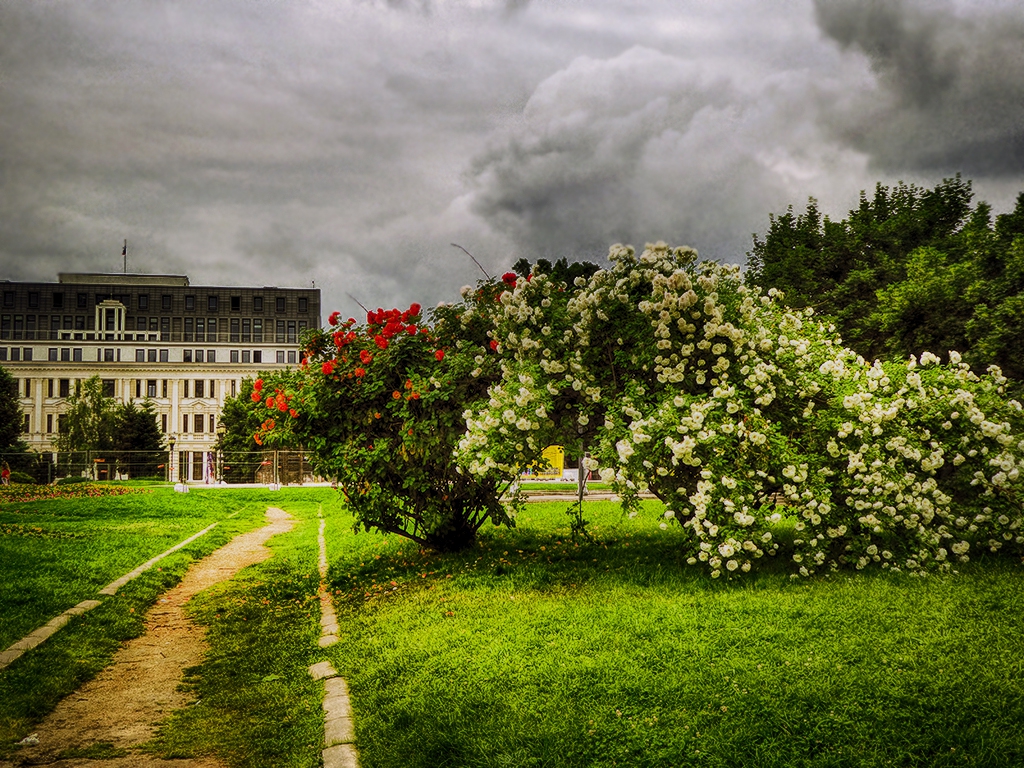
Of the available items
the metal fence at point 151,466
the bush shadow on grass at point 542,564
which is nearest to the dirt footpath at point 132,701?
the bush shadow on grass at point 542,564

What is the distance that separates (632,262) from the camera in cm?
873

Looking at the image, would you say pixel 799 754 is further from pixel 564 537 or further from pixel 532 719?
pixel 564 537

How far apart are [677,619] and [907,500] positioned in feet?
9.65

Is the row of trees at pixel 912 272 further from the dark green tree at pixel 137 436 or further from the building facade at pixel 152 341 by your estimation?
the building facade at pixel 152 341

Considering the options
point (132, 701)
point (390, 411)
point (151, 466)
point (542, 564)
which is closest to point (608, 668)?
point (132, 701)

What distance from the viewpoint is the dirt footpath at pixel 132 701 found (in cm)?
462

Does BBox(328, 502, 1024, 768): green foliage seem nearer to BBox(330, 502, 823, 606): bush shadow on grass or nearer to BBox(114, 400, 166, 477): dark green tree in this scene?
BBox(330, 502, 823, 606): bush shadow on grass

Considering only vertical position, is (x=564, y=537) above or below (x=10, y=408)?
below

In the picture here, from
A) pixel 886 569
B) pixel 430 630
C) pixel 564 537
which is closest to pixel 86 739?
pixel 430 630

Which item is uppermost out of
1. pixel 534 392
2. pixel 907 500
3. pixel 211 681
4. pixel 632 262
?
pixel 632 262

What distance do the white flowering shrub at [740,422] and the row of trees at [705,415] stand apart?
0.9 inches

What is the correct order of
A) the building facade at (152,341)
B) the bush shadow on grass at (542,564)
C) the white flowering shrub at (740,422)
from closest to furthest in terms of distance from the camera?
1. the white flowering shrub at (740,422)
2. the bush shadow on grass at (542,564)
3. the building facade at (152,341)

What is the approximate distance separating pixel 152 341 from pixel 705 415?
300ft

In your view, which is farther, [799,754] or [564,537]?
[564,537]
